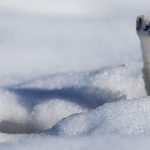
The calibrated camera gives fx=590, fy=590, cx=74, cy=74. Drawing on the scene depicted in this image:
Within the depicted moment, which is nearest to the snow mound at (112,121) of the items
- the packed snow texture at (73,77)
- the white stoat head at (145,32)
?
the packed snow texture at (73,77)

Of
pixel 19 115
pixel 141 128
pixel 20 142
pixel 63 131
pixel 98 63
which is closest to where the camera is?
pixel 20 142

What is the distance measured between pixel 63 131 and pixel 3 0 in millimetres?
2278

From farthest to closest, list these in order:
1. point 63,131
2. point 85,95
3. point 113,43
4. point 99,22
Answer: point 99,22 < point 113,43 < point 85,95 < point 63,131

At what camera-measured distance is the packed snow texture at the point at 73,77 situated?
1.94 m

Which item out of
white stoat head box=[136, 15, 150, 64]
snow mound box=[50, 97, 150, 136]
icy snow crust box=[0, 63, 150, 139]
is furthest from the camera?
white stoat head box=[136, 15, 150, 64]

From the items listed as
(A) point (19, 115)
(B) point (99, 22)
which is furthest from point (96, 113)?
(B) point (99, 22)

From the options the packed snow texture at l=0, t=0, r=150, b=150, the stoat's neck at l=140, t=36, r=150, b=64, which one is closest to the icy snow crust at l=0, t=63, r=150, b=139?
the packed snow texture at l=0, t=0, r=150, b=150

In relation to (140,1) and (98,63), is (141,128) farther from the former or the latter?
(140,1)

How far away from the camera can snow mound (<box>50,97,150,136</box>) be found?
1.89 meters

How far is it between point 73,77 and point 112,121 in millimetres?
1334

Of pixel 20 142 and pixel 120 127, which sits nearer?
pixel 20 142

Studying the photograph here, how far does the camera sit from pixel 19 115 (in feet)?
9.37

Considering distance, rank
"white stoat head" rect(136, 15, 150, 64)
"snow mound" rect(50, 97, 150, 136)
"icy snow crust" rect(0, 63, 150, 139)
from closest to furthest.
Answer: "snow mound" rect(50, 97, 150, 136)
"icy snow crust" rect(0, 63, 150, 139)
"white stoat head" rect(136, 15, 150, 64)

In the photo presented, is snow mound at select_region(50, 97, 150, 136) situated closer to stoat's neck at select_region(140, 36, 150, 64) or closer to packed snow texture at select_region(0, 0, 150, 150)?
packed snow texture at select_region(0, 0, 150, 150)
